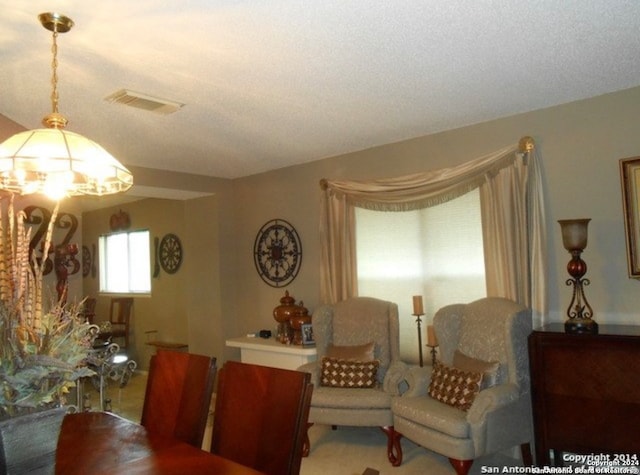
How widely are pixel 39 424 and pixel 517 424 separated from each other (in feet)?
8.80

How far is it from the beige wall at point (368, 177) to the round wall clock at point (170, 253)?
4.8 inches

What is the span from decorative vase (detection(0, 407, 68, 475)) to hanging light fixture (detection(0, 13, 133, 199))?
992 mm

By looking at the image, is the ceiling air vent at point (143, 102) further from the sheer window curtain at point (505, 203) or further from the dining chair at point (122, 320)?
the dining chair at point (122, 320)

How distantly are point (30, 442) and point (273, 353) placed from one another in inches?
131

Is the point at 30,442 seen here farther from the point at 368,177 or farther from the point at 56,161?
the point at 368,177

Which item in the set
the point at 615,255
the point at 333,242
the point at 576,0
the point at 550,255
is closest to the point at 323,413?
the point at 333,242

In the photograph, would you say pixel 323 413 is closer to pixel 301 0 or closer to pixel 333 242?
pixel 333 242

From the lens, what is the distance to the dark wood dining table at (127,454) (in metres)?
1.61

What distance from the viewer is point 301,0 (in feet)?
6.95

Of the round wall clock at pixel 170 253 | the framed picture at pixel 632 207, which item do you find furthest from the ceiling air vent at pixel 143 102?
the round wall clock at pixel 170 253

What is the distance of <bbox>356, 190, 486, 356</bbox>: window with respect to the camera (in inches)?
154

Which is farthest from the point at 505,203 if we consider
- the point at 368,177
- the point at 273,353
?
the point at 273,353

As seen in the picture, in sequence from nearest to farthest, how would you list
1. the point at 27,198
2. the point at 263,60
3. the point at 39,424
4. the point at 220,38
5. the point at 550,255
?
the point at 39,424 → the point at 220,38 → the point at 263,60 → the point at 550,255 → the point at 27,198

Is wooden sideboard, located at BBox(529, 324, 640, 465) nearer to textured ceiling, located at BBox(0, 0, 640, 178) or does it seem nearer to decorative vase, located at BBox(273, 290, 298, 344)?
textured ceiling, located at BBox(0, 0, 640, 178)
